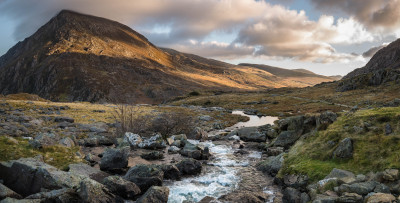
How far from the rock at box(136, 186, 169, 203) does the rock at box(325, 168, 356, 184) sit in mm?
11068

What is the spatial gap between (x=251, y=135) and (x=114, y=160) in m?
25.2

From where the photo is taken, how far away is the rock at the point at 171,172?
73.5 ft

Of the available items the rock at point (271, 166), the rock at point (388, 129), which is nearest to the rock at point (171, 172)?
the rock at point (271, 166)

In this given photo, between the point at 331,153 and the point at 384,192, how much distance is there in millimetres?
7720

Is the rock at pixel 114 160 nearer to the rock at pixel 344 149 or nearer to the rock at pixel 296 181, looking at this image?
the rock at pixel 296 181

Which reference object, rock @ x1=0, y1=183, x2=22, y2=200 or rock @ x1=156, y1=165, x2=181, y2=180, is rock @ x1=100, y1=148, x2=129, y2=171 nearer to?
rock @ x1=156, y1=165, x2=181, y2=180

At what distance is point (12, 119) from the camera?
4509 centimetres

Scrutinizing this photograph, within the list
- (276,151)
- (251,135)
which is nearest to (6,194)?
(276,151)

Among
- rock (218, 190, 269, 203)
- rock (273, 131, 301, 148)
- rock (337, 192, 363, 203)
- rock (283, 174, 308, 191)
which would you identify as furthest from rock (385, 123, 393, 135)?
rock (273, 131, 301, 148)

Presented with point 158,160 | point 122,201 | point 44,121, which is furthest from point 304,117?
point 44,121

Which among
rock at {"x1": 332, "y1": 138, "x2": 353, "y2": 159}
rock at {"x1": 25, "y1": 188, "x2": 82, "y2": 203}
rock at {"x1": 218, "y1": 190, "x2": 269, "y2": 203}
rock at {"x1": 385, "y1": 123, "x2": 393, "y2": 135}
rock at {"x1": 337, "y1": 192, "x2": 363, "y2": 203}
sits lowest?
rock at {"x1": 218, "y1": 190, "x2": 269, "y2": 203}

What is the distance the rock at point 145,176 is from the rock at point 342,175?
1239 cm

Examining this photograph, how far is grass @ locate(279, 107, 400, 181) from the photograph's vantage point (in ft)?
57.7

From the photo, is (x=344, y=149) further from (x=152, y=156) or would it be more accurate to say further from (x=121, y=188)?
(x=152, y=156)
